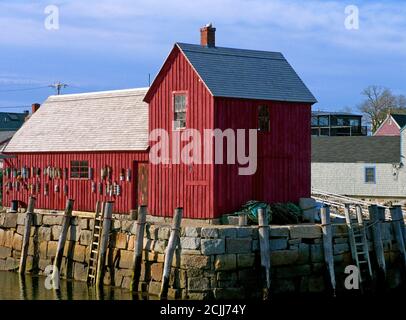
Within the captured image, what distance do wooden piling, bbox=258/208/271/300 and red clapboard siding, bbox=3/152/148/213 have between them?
29.2ft

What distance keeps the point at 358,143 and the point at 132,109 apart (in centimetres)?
2514

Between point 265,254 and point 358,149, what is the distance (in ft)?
105

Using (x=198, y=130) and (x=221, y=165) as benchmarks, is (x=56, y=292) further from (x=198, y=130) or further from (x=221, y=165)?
(x=198, y=130)

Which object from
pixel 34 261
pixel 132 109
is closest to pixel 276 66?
pixel 132 109

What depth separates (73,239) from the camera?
28.1 m

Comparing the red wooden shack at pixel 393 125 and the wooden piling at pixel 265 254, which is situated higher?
the red wooden shack at pixel 393 125

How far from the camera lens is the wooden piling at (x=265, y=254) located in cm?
2322

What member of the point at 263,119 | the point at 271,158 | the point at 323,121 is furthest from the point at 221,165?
the point at 323,121

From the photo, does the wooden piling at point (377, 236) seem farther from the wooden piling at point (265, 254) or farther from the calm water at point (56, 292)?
the calm water at point (56, 292)

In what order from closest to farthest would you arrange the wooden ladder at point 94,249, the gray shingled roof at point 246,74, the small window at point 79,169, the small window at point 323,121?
the wooden ladder at point 94,249
the gray shingled roof at point 246,74
the small window at point 79,169
the small window at point 323,121

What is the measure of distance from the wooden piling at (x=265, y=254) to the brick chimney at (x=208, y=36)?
9270mm

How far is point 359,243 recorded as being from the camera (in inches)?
1007

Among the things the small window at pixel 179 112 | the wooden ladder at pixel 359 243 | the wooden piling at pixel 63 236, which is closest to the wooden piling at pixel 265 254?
the wooden ladder at pixel 359 243
